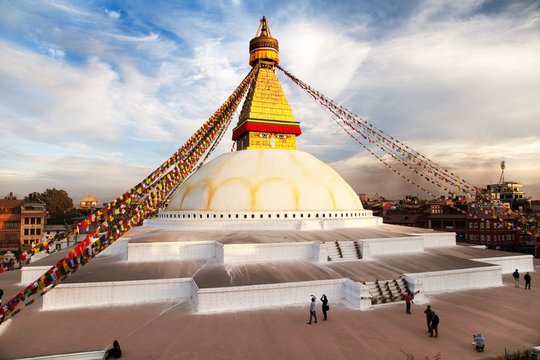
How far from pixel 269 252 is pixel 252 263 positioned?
706 millimetres

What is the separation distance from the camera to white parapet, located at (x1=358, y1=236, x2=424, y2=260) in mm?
12227

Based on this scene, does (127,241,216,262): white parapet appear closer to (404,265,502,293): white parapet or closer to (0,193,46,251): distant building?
(404,265,502,293): white parapet

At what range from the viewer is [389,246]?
42.4 ft

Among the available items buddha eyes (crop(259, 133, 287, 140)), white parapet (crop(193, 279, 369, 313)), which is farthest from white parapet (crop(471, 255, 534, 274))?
buddha eyes (crop(259, 133, 287, 140))

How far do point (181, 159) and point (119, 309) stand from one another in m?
6.15

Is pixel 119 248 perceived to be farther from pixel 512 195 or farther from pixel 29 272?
pixel 512 195

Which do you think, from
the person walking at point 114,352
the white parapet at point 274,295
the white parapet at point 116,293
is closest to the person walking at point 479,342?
the white parapet at point 274,295

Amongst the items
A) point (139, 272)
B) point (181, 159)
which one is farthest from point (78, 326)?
point (181, 159)

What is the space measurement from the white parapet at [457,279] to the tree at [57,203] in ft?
157

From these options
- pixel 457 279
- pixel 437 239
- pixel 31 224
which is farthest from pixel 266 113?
pixel 31 224

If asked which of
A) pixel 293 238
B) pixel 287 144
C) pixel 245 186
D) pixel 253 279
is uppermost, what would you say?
pixel 287 144

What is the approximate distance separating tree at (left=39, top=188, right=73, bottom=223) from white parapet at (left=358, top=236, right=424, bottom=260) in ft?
150

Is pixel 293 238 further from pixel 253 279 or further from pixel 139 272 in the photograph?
pixel 139 272

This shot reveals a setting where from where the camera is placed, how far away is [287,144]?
19.0 meters
